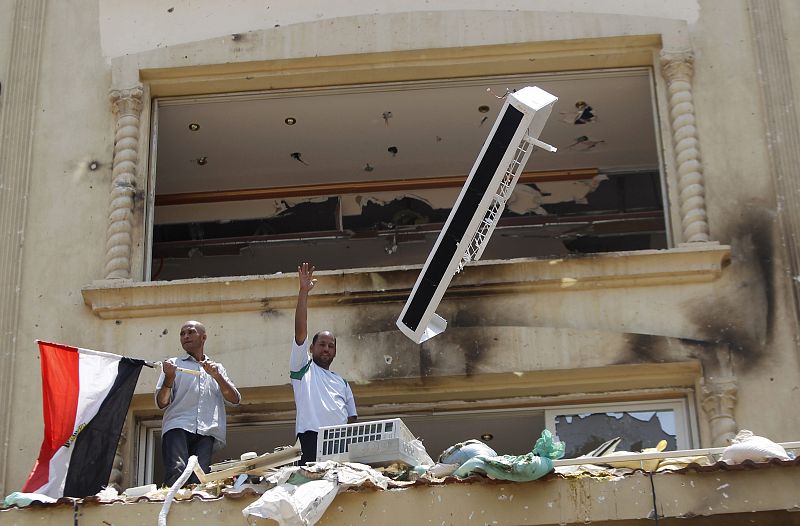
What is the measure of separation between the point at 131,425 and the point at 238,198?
16.2 feet

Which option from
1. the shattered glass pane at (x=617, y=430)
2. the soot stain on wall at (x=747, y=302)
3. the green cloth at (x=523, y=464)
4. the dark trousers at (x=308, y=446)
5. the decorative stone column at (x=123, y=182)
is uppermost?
the decorative stone column at (x=123, y=182)

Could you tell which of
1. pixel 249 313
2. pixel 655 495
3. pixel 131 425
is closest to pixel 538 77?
pixel 249 313

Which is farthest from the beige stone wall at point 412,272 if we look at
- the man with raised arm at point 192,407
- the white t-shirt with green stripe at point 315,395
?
the white t-shirt with green stripe at point 315,395

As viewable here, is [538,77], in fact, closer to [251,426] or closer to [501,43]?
[501,43]

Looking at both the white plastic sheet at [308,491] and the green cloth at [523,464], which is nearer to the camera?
the white plastic sheet at [308,491]

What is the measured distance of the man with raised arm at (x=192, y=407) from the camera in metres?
12.4

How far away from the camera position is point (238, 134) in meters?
17.2

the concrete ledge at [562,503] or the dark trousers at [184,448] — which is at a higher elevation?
the dark trousers at [184,448]

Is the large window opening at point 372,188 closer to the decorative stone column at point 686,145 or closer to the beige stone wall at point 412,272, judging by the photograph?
the beige stone wall at point 412,272

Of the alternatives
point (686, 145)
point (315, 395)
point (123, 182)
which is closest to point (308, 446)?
point (315, 395)

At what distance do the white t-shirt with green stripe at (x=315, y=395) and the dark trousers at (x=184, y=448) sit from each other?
0.81m

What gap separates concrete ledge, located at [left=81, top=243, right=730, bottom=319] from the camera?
46.6ft

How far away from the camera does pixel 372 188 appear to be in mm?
18438

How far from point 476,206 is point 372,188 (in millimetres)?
4987
